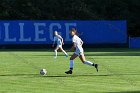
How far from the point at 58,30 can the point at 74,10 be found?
443 inches

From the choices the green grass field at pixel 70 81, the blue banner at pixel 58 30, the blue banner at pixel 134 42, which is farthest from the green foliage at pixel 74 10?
the green grass field at pixel 70 81

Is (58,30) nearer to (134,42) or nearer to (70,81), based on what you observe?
(134,42)

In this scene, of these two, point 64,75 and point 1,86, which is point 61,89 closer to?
point 1,86

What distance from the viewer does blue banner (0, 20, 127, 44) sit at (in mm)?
58969

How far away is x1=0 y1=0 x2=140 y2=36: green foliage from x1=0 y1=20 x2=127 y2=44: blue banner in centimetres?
917

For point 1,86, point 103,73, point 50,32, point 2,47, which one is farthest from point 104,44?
point 1,86

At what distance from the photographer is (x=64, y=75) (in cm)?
2473

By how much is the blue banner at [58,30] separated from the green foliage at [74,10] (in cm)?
917

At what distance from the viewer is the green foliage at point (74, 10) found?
69.7 metres

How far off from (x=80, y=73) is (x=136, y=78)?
3.62 m

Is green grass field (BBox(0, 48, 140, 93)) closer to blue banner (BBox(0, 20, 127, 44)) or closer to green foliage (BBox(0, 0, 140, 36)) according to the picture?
blue banner (BBox(0, 20, 127, 44))

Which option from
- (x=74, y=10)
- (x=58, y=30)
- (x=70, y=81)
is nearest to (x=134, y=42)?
(x=58, y=30)

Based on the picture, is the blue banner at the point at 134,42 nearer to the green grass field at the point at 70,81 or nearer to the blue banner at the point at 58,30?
the blue banner at the point at 58,30

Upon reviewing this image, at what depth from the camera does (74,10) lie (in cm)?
7088
